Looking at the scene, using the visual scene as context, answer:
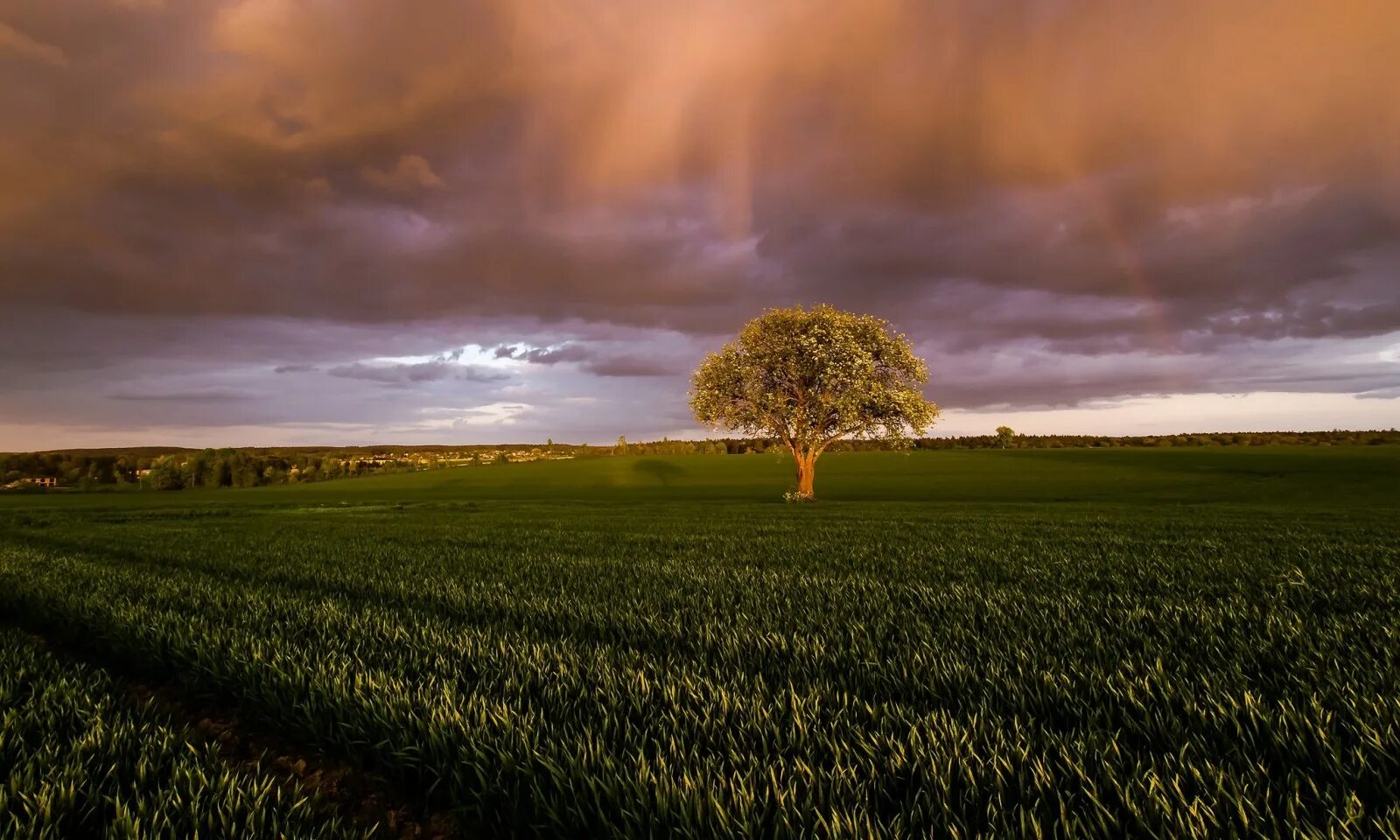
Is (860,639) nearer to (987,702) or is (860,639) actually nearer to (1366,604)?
(987,702)

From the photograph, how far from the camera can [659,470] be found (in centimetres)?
9712

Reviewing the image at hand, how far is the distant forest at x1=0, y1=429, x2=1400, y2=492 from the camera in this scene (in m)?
119

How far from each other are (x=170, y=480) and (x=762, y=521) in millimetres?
139220

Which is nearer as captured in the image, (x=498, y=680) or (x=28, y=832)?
(x=28, y=832)

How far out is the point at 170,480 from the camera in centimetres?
11756

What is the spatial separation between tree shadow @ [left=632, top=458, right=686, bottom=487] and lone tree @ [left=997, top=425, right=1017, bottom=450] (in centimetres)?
7357

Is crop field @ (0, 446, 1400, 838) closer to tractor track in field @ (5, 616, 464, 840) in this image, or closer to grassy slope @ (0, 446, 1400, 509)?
tractor track in field @ (5, 616, 464, 840)

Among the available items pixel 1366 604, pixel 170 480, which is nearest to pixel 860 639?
pixel 1366 604

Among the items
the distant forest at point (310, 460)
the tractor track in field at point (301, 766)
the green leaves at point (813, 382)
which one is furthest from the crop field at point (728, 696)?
the distant forest at point (310, 460)

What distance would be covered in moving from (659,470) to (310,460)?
9389cm

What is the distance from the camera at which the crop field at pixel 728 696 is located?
3.66 metres

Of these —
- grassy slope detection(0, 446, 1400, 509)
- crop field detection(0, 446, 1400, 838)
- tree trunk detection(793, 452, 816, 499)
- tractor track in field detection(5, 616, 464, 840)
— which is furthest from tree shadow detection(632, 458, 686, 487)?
tractor track in field detection(5, 616, 464, 840)

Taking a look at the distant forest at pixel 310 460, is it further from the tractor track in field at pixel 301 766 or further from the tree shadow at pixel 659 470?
the tractor track in field at pixel 301 766

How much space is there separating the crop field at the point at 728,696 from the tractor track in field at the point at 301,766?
0.05 m
